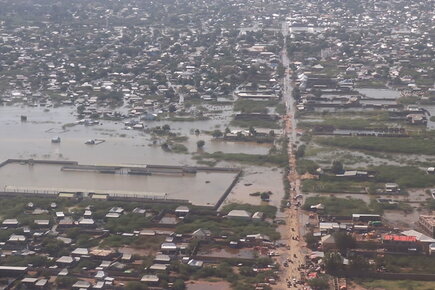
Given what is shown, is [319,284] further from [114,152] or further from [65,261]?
[114,152]

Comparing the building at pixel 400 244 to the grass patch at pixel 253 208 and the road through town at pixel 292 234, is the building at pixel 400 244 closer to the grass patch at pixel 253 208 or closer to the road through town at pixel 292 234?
the road through town at pixel 292 234

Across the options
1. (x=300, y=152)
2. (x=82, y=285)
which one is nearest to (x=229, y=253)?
(x=82, y=285)

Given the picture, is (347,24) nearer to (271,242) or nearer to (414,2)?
(414,2)

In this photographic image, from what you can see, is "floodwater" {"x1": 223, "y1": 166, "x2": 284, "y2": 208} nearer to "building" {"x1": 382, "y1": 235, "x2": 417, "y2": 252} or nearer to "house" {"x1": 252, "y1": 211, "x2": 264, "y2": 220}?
"house" {"x1": 252, "y1": 211, "x2": 264, "y2": 220}

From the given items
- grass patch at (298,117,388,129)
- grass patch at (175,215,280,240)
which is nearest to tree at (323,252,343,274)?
grass patch at (175,215,280,240)

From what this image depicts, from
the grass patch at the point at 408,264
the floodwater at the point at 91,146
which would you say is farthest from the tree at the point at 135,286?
the floodwater at the point at 91,146

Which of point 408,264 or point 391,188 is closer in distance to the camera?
point 408,264
